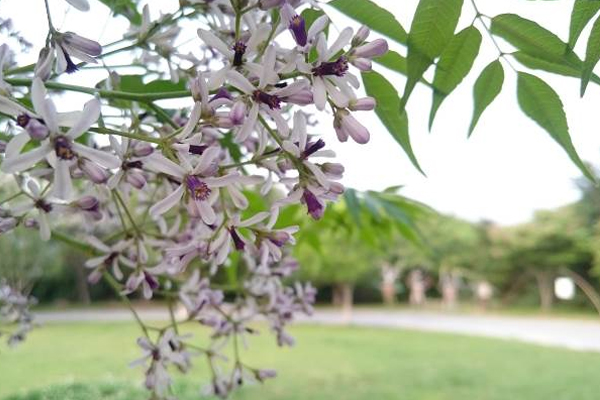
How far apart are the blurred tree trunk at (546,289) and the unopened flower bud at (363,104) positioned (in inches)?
→ 546

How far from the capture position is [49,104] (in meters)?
0.27

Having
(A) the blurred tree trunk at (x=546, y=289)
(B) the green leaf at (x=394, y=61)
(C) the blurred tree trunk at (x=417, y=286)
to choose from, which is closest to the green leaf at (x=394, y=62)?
(B) the green leaf at (x=394, y=61)

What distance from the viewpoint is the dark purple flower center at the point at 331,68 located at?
321mm

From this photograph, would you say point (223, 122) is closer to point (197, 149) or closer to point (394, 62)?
point (197, 149)

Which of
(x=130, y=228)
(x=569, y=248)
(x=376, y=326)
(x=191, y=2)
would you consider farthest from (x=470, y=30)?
(x=569, y=248)

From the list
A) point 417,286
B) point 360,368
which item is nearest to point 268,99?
point 360,368

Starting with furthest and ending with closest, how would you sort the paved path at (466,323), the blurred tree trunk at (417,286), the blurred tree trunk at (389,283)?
1. the blurred tree trunk at (417,286)
2. the blurred tree trunk at (389,283)
3. the paved path at (466,323)

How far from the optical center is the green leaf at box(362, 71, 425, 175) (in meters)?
0.39

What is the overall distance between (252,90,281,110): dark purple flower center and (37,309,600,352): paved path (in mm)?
7885

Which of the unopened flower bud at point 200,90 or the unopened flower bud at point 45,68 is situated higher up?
the unopened flower bud at point 45,68

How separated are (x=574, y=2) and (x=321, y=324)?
10854 mm

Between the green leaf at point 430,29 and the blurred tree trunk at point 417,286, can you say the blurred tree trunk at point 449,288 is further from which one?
the green leaf at point 430,29

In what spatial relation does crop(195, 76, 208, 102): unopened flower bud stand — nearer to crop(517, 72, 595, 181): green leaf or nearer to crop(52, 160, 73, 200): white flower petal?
crop(52, 160, 73, 200): white flower petal

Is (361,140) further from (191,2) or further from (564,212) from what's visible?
(564,212)
